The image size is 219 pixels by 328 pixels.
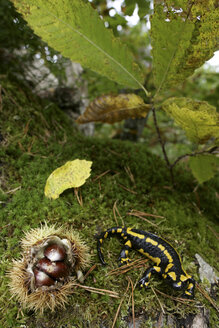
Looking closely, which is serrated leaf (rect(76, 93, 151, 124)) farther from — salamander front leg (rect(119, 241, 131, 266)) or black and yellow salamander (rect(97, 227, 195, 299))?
salamander front leg (rect(119, 241, 131, 266))

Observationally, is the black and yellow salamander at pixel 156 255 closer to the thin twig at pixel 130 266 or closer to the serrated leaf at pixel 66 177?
the thin twig at pixel 130 266

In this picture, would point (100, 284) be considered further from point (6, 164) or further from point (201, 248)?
point (6, 164)

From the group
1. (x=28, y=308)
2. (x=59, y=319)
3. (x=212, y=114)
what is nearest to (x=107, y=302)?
(x=59, y=319)

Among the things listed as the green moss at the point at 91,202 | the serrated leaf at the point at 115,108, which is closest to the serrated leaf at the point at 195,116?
the serrated leaf at the point at 115,108

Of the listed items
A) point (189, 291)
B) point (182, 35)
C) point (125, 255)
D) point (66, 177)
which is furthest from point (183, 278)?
point (182, 35)

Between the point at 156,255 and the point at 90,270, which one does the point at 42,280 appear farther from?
the point at 156,255

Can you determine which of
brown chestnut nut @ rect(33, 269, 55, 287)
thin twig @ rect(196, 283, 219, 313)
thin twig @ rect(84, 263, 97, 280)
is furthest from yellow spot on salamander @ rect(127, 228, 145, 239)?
brown chestnut nut @ rect(33, 269, 55, 287)
